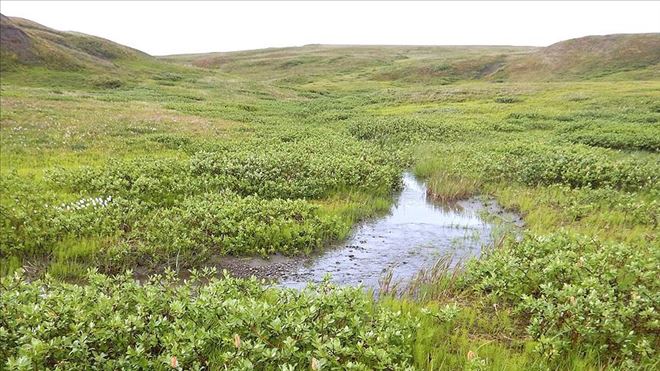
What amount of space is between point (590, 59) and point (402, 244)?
7861 cm

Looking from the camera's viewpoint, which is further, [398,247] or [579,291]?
[398,247]

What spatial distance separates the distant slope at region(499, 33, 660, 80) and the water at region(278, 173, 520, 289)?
2611 inches

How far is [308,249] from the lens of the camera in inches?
423

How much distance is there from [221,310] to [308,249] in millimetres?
5188

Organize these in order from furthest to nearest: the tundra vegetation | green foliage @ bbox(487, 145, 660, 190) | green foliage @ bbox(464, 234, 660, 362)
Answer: green foliage @ bbox(487, 145, 660, 190) → green foliage @ bbox(464, 234, 660, 362) → the tundra vegetation

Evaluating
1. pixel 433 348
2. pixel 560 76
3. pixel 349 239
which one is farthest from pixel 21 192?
pixel 560 76

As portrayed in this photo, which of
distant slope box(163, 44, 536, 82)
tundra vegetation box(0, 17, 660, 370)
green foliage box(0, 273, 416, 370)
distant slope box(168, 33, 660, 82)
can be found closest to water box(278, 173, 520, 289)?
tundra vegetation box(0, 17, 660, 370)

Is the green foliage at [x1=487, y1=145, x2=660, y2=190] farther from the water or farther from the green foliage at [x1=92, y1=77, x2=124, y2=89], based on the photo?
the green foliage at [x1=92, y1=77, x2=124, y2=89]

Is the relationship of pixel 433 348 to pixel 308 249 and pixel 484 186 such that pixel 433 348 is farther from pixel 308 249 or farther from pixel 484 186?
pixel 484 186

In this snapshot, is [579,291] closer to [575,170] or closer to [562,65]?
[575,170]

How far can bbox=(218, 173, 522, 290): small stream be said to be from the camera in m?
9.69

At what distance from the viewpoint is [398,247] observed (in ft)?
36.9

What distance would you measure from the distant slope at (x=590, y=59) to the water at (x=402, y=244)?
66308 millimetres

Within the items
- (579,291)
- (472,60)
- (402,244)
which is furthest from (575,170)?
(472,60)
